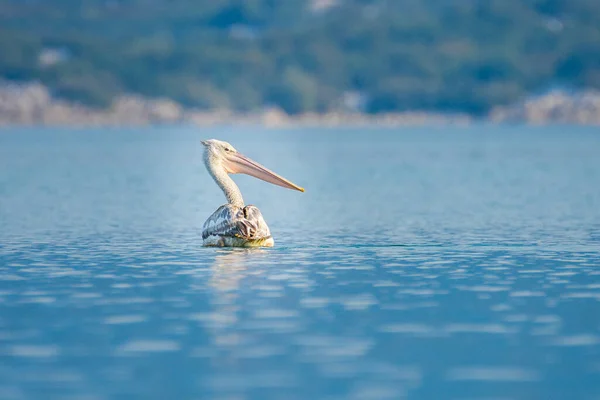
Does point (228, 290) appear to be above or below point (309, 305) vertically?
above

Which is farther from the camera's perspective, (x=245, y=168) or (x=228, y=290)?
(x=245, y=168)

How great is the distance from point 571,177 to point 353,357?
3671 cm

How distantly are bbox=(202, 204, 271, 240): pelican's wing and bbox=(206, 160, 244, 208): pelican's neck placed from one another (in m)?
0.26

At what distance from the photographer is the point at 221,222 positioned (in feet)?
67.5

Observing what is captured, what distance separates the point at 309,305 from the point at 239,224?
204 inches

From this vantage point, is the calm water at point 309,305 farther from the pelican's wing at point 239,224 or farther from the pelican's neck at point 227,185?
the pelican's neck at point 227,185

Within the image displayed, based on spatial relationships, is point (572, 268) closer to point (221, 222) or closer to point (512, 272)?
point (512, 272)

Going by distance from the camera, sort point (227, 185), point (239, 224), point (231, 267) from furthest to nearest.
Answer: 1. point (227, 185)
2. point (239, 224)
3. point (231, 267)

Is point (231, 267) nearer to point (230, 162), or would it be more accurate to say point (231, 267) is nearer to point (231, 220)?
point (231, 220)

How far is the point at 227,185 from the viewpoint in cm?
2119

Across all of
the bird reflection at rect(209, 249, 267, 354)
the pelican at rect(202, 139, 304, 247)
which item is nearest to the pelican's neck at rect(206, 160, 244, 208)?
the pelican at rect(202, 139, 304, 247)

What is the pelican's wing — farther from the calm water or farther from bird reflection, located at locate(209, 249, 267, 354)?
the calm water

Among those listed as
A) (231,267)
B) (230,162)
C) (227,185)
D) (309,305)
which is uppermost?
(230,162)

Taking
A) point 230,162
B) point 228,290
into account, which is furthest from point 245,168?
point 228,290
